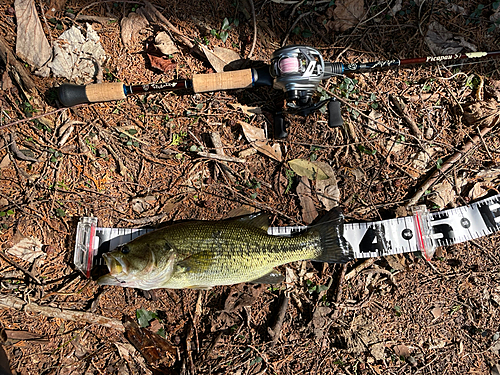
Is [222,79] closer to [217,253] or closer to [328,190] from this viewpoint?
[328,190]

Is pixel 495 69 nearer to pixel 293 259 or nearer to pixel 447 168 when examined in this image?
pixel 447 168

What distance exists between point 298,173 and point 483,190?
2444 millimetres

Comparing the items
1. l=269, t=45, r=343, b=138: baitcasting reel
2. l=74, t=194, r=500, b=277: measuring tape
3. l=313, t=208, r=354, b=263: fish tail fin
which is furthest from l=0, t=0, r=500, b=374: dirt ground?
l=269, t=45, r=343, b=138: baitcasting reel

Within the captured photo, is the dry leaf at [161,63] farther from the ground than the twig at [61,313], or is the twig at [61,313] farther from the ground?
the dry leaf at [161,63]

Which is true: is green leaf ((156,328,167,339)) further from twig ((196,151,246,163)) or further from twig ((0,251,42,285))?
twig ((196,151,246,163))

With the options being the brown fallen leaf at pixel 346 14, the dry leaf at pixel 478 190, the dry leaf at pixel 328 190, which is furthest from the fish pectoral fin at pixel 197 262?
the dry leaf at pixel 478 190

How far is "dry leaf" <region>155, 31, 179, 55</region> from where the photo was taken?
382 cm

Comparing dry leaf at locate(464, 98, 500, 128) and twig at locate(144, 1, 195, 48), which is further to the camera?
dry leaf at locate(464, 98, 500, 128)

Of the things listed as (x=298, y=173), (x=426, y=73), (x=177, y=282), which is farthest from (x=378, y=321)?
(x=426, y=73)

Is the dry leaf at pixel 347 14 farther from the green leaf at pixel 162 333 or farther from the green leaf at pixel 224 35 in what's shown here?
→ the green leaf at pixel 162 333

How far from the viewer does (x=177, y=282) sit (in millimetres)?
3324

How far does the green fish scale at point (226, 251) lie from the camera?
331 centimetres

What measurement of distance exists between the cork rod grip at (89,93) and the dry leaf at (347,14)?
2.80m

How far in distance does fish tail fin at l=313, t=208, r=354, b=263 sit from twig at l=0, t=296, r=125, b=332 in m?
2.63
